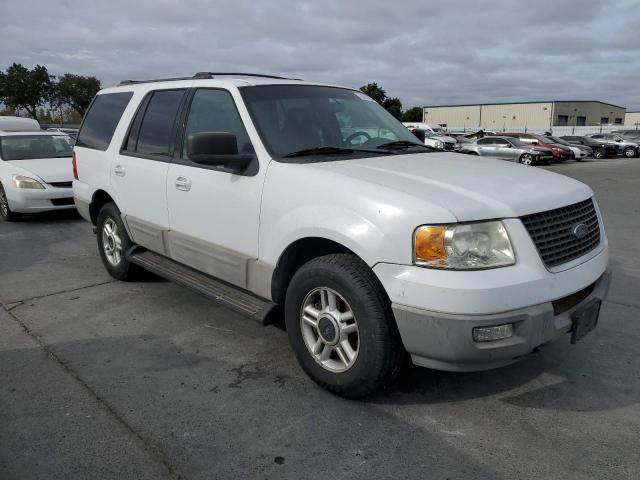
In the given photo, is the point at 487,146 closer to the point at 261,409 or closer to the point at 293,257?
the point at 293,257

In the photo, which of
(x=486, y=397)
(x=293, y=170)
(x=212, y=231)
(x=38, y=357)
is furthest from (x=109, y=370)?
(x=486, y=397)

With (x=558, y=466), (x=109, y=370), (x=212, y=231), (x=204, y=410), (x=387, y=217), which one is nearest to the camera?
(x=558, y=466)

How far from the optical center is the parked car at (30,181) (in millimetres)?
8844

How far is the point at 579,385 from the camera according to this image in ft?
11.0

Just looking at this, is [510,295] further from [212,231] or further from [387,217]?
[212,231]

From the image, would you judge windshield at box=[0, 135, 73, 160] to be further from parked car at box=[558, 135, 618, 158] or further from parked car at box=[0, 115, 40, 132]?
parked car at box=[558, 135, 618, 158]

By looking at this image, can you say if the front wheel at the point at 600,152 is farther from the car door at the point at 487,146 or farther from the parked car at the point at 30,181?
the parked car at the point at 30,181

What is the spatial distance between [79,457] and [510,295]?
7.31ft

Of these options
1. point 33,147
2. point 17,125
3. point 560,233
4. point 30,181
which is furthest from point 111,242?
point 17,125

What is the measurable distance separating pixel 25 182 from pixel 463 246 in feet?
27.6

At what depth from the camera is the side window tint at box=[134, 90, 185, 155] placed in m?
4.39

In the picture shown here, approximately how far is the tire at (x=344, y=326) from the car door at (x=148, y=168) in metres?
1.68

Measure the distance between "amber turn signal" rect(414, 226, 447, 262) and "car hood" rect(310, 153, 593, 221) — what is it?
0.12 metres

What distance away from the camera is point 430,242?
2639 mm
